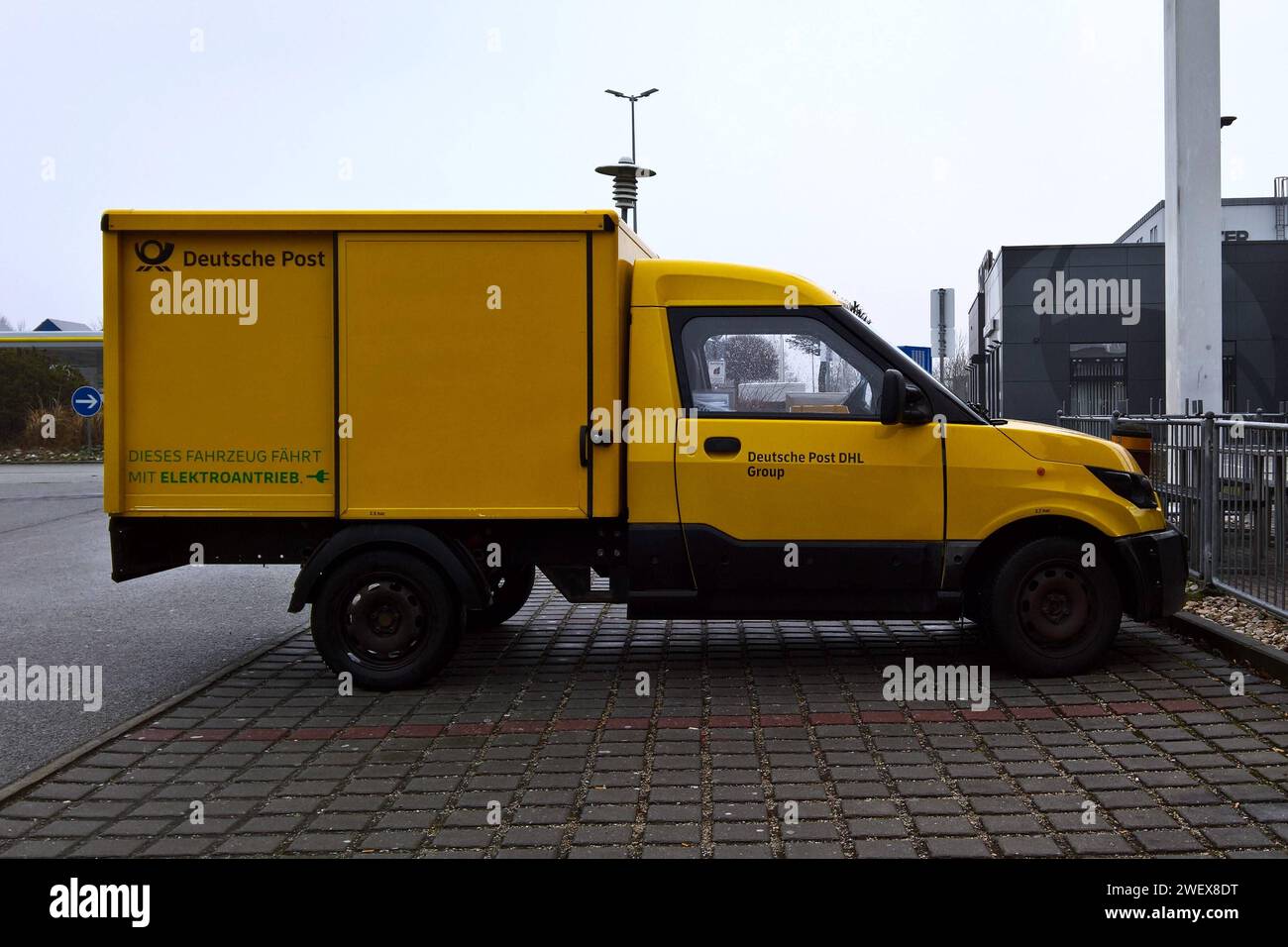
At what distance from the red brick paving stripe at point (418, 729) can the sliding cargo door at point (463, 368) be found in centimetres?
127

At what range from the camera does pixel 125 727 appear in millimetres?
6094

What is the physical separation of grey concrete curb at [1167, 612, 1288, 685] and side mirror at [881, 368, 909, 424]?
2274mm

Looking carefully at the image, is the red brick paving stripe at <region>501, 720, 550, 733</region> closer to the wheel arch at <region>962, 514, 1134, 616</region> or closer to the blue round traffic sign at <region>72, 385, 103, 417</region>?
the wheel arch at <region>962, 514, 1134, 616</region>

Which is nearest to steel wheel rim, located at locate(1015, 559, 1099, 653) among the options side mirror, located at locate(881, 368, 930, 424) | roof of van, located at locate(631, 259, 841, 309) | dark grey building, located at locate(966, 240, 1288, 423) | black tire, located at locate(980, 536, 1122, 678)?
black tire, located at locate(980, 536, 1122, 678)

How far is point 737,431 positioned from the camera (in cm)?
695

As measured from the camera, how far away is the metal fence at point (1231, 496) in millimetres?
7863

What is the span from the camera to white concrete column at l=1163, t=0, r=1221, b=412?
13148 millimetres

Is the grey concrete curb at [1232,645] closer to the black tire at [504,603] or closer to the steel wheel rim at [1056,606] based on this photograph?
the steel wheel rim at [1056,606]

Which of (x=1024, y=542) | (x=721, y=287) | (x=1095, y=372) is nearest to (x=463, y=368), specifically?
(x=721, y=287)

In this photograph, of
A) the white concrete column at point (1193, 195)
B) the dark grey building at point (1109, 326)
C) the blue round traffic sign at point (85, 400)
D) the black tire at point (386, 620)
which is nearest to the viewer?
the black tire at point (386, 620)

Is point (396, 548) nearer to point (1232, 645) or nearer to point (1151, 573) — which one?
point (1151, 573)

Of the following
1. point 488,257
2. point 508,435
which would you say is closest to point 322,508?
point 508,435

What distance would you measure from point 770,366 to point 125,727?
3.72 m

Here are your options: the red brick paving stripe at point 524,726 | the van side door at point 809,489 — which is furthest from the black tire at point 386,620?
the van side door at point 809,489
